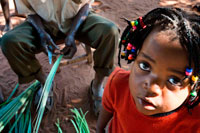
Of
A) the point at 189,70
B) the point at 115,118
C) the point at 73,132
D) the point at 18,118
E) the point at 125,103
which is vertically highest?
the point at 189,70

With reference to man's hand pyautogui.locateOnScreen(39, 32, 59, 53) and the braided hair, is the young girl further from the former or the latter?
man's hand pyautogui.locateOnScreen(39, 32, 59, 53)

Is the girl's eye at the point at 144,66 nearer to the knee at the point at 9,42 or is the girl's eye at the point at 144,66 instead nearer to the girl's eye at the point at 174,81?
the girl's eye at the point at 174,81

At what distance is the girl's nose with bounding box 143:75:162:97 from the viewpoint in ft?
2.52

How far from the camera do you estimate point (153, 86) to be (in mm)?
776

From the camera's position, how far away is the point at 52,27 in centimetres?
200

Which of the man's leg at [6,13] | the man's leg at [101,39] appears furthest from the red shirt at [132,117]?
the man's leg at [6,13]

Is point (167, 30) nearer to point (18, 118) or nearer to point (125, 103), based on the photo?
point (125, 103)

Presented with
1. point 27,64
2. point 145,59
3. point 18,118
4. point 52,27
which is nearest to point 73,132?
point 18,118

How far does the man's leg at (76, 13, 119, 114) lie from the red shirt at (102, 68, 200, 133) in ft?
2.10

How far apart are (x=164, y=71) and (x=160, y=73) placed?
19mm

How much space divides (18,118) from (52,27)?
3.12 ft

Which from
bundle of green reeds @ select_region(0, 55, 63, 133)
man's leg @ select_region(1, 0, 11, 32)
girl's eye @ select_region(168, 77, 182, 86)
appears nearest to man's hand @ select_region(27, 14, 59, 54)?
bundle of green reeds @ select_region(0, 55, 63, 133)

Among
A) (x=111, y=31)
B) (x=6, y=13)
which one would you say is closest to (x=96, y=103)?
(x=111, y=31)

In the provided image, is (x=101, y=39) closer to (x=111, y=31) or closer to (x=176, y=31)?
A: (x=111, y=31)
